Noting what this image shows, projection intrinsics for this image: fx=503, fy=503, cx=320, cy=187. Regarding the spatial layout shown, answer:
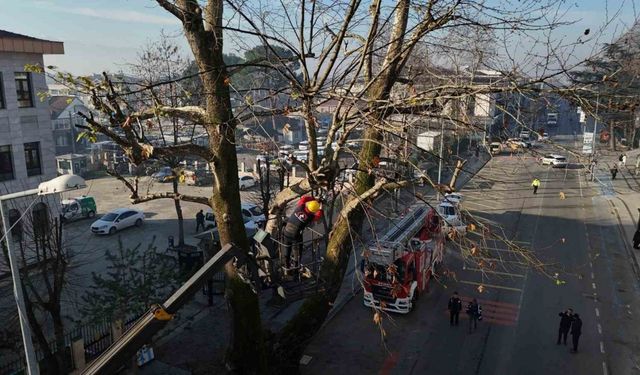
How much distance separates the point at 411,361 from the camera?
14.2 m

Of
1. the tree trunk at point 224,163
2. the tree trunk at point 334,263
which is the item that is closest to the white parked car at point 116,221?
the tree trunk at point 224,163

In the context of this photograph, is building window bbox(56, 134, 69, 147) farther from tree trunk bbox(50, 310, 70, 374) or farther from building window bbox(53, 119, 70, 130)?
tree trunk bbox(50, 310, 70, 374)

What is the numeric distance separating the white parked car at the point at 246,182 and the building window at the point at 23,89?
18469 mm

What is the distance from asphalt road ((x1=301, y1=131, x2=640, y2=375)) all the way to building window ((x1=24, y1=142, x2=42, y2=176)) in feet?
47.0

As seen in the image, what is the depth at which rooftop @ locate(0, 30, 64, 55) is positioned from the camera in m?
19.5

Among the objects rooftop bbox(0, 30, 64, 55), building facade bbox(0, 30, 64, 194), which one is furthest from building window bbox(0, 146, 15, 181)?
rooftop bbox(0, 30, 64, 55)

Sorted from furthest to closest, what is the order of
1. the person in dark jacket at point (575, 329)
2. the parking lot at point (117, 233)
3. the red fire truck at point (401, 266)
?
1. the parking lot at point (117, 233)
2. the red fire truck at point (401, 266)
3. the person in dark jacket at point (575, 329)

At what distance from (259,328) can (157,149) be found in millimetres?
4213

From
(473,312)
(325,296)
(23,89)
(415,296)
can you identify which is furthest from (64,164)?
(325,296)

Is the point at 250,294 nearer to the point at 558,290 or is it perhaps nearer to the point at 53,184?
the point at 53,184

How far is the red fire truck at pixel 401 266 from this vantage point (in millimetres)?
16589

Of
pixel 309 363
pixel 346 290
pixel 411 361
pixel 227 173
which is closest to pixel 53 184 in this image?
pixel 227 173

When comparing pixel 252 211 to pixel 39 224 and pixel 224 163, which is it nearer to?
pixel 39 224

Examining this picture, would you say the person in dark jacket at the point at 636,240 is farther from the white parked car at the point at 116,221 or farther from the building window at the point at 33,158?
the building window at the point at 33,158
